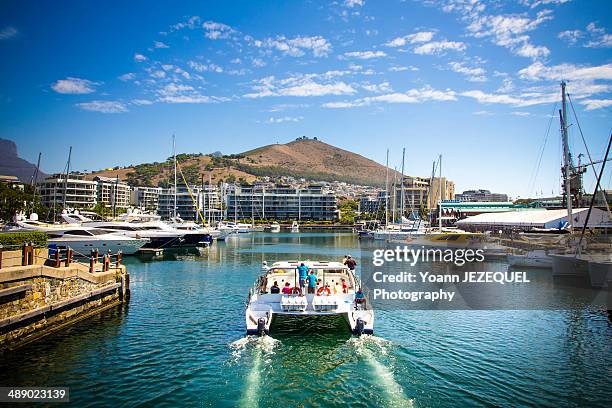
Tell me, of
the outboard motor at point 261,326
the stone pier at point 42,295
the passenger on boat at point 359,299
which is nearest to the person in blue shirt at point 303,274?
the passenger on boat at point 359,299

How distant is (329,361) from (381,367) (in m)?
2.09

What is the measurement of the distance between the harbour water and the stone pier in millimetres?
890

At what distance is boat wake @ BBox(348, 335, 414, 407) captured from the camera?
13689 mm

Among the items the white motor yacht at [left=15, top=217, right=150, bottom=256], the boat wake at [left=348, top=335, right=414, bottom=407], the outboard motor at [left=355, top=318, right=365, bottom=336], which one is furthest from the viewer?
the white motor yacht at [left=15, top=217, right=150, bottom=256]

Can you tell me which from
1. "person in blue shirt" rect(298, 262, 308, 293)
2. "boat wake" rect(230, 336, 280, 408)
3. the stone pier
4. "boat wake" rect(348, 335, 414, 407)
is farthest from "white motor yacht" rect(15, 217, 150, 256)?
"boat wake" rect(348, 335, 414, 407)

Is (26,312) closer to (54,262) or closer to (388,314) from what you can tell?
(54,262)

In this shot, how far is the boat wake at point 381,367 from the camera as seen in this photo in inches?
539

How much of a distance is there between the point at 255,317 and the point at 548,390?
1197 cm

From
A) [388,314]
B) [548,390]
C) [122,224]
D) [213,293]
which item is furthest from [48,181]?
[548,390]

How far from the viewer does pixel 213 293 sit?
33.2 meters

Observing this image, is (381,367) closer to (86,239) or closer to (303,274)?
(303,274)

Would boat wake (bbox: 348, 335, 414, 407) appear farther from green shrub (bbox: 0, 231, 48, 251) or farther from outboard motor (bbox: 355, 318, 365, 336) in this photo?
green shrub (bbox: 0, 231, 48, 251)

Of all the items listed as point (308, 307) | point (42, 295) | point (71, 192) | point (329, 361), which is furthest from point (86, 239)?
point (71, 192)

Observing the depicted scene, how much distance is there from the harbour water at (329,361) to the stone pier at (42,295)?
890mm
